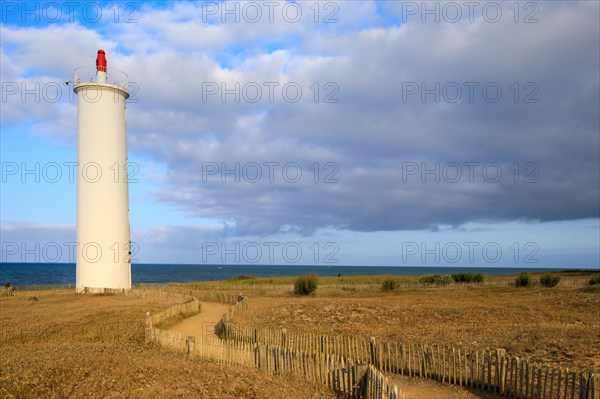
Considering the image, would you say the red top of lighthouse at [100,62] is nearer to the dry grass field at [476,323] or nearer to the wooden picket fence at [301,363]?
the dry grass field at [476,323]

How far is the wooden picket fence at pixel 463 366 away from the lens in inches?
399

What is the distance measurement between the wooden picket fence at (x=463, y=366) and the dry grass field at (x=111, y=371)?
8.70ft

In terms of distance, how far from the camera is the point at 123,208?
35.3 m

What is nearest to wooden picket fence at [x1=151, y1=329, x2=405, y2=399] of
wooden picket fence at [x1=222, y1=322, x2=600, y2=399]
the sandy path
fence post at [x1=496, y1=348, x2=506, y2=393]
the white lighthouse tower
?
wooden picket fence at [x1=222, y1=322, x2=600, y2=399]

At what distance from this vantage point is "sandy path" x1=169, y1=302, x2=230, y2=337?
67.5 feet

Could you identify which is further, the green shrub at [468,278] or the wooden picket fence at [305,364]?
the green shrub at [468,278]

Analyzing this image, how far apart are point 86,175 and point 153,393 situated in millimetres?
27530

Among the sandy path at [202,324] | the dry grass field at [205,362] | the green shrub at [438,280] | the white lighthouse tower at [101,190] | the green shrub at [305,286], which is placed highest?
the white lighthouse tower at [101,190]

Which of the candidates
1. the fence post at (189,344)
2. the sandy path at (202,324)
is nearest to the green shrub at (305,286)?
the sandy path at (202,324)

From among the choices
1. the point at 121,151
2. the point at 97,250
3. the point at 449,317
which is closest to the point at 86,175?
the point at 121,151

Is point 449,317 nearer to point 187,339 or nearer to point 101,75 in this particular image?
point 187,339

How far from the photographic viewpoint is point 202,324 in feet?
74.5

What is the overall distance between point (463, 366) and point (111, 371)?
8.46 m

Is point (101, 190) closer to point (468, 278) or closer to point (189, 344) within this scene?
point (189, 344)
